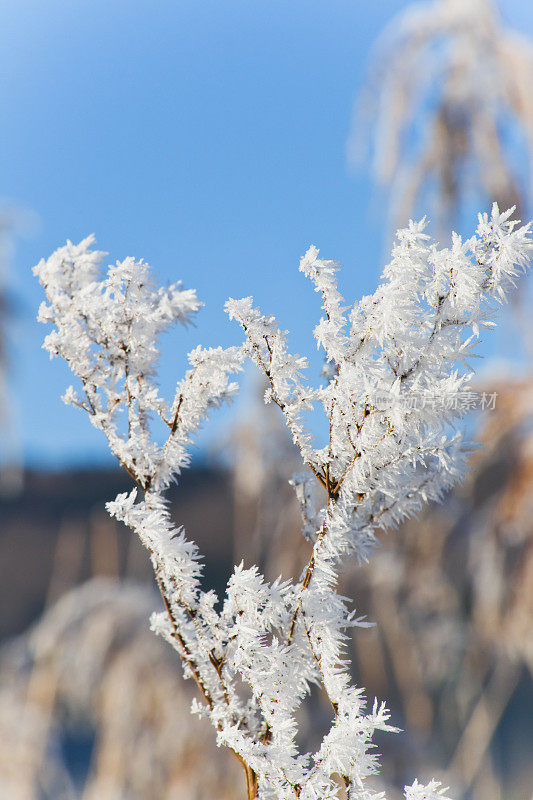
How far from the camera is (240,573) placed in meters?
0.40

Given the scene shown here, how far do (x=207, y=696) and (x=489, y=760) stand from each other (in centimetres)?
210

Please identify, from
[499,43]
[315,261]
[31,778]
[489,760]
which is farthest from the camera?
[499,43]

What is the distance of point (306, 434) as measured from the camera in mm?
412

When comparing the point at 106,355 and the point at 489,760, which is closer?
the point at 106,355

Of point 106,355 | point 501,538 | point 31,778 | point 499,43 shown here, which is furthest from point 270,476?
point 106,355

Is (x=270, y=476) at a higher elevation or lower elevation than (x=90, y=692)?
higher

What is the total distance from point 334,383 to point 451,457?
8 centimetres

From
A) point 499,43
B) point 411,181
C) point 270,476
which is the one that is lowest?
point 270,476

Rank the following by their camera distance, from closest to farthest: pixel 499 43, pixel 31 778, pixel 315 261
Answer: pixel 315 261 < pixel 31 778 < pixel 499 43

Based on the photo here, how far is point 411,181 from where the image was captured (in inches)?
94.7

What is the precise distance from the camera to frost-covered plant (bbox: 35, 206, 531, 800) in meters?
0.36

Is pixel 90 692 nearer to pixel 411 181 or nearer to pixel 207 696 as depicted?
pixel 207 696

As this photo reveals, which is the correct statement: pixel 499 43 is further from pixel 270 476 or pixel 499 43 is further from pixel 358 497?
pixel 358 497

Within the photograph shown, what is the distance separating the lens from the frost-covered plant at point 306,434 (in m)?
0.36
